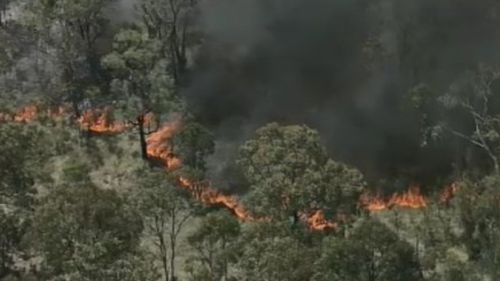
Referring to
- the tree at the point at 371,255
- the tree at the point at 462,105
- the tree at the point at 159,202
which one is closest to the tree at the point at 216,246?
the tree at the point at 159,202

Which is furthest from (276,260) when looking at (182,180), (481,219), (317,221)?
(182,180)

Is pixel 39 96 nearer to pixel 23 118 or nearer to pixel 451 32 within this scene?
pixel 23 118

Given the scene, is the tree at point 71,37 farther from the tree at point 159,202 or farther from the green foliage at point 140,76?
the tree at point 159,202

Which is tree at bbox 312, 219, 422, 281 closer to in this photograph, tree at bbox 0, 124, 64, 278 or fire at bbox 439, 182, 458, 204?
fire at bbox 439, 182, 458, 204

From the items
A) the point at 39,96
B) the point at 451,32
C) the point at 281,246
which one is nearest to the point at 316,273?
the point at 281,246

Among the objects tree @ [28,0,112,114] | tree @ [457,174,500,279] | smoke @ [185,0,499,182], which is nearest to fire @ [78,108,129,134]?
tree @ [28,0,112,114]
